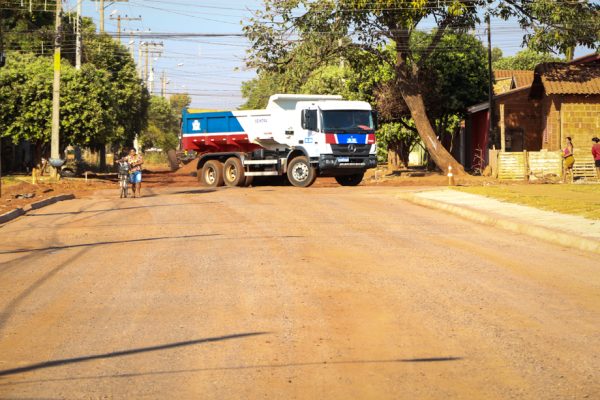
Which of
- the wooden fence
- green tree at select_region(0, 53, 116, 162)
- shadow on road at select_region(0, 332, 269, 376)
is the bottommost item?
shadow on road at select_region(0, 332, 269, 376)

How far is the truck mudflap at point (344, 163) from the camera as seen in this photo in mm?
32719

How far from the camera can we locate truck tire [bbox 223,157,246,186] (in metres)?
35.3

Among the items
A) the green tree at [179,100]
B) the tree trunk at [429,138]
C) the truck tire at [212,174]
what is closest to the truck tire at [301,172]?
the truck tire at [212,174]

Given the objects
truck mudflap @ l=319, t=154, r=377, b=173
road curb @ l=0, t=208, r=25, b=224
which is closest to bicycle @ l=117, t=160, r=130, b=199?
road curb @ l=0, t=208, r=25, b=224

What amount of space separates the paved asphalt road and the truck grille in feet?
52.1

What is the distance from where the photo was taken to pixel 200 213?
21.5 metres

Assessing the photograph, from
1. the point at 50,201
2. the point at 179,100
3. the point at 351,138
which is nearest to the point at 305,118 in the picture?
the point at 351,138

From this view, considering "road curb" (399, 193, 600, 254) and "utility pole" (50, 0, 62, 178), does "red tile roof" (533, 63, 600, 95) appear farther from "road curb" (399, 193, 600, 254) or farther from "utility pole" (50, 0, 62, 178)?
"utility pole" (50, 0, 62, 178)

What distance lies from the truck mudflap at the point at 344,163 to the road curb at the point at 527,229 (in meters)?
9.60

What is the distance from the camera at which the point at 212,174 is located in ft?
121

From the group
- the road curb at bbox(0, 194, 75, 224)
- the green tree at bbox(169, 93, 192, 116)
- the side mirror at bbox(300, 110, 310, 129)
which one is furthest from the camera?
the green tree at bbox(169, 93, 192, 116)

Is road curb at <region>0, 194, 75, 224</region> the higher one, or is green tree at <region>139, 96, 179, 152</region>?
green tree at <region>139, 96, 179, 152</region>

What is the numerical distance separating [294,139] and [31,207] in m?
11.8

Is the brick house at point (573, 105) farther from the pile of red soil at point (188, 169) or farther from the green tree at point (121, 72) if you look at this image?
the green tree at point (121, 72)
